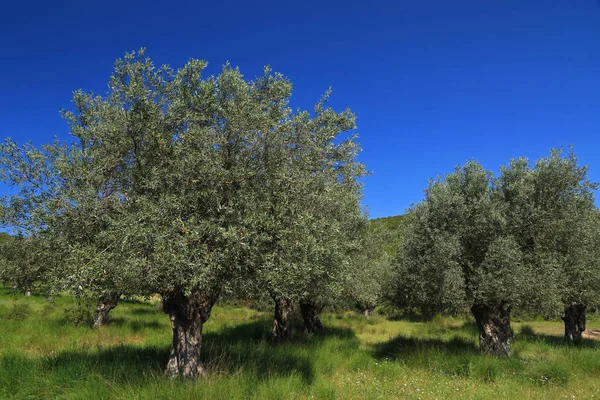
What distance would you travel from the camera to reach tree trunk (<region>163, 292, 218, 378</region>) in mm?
11836

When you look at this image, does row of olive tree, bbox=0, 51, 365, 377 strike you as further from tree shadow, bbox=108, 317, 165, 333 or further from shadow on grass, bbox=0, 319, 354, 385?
tree shadow, bbox=108, 317, 165, 333

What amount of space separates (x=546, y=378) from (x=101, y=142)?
1752cm

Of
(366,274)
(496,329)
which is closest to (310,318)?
(366,274)

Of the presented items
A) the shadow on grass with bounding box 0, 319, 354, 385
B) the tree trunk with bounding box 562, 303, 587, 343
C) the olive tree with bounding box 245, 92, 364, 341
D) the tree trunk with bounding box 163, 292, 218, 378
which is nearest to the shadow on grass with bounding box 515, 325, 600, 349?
the tree trunk with bounding box 562, 303, 587, 343

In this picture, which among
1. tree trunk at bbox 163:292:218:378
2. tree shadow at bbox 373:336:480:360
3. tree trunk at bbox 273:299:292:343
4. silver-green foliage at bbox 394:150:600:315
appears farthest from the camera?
tree trunk at bbox 273:299:292:343

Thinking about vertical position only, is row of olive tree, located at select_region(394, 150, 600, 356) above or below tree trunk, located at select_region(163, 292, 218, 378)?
above

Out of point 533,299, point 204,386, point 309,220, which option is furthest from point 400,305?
point 204,386

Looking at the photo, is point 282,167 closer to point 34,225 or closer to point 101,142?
point 101,142

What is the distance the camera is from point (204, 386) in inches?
382

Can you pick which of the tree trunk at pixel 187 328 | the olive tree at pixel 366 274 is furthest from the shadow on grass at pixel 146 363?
the olive tree at pixel 366 274

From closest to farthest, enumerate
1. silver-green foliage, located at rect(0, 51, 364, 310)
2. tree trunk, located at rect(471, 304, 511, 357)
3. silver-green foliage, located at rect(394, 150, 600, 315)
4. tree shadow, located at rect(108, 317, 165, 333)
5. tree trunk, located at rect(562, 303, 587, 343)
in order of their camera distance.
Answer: silver-green foliage, located at rect(0, 51, 364, 310) → silver-green foliage, located at rect(394, 150, 600, 315) → tree trunk, located at rect(471, 304, 511, 357) → tree shadow, located at rect(108, 317, 165, 333) → tree trunk, located at rect(562, 303, 587, 343)

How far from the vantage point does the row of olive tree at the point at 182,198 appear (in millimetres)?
9359

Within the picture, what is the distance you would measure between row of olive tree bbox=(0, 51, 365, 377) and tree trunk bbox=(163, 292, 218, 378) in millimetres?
42

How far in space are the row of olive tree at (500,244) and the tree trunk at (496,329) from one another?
1.8 inches
